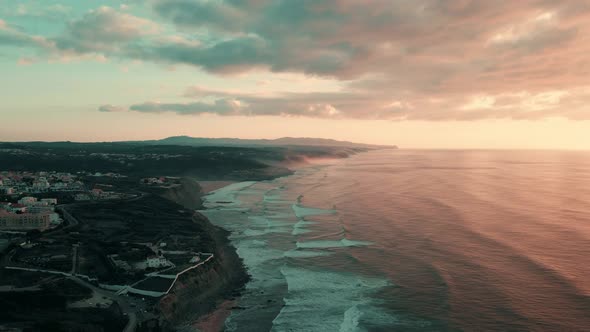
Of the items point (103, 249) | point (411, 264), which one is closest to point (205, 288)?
point (103, 249)

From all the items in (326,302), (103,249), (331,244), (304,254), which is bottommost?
(326,302)

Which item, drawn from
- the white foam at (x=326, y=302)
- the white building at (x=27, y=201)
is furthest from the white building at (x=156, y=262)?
the white building at (x=27, y=201)

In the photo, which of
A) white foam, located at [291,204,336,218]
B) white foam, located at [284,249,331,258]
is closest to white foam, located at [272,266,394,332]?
white foam, located at [284,249,331,258]

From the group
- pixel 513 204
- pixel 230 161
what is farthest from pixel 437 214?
pixel 230 161

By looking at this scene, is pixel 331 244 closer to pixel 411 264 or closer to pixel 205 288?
pixel 411 264

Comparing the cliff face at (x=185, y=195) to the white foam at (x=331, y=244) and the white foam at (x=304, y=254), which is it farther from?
the white foam at (x=304, y=254)

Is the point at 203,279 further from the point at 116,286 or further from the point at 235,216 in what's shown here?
the point at 235,216

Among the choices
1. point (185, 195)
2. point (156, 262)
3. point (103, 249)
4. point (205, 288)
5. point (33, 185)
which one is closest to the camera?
point (205, 288)
